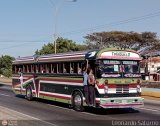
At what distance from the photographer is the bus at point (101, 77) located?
16594 mm

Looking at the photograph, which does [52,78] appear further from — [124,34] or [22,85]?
[124,34]

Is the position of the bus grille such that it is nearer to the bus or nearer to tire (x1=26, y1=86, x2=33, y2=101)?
the bus

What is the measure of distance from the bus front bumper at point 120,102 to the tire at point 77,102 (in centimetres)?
159

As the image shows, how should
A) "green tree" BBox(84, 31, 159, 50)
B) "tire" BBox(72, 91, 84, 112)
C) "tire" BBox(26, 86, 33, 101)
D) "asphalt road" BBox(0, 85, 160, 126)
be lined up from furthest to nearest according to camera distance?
"green tree" BBox(84, 31, 159, 50)
"tire" BBox(26, 86, 33, 101)
"tire" BBox(72, 91, 84, 112)
"asphalt road" BBox(0, 85, 160, 126)

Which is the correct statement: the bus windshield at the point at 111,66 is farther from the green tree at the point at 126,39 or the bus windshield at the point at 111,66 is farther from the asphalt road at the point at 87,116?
the green tree at the point at 126,39

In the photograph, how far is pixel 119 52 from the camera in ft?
56.6

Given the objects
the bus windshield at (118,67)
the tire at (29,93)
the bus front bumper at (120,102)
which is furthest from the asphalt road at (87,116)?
the tire at (29,93)

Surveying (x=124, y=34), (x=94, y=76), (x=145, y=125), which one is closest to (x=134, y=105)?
(x=94, y=76)

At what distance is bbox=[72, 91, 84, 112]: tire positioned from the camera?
17767 mm

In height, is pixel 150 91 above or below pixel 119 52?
below

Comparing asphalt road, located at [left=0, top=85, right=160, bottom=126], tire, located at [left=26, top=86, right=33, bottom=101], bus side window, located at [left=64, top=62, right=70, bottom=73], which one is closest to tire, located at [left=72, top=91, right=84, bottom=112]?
asphalt road, located at [left=0, top=85, right=160, bottom=126]

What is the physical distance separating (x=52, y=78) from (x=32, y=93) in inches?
136

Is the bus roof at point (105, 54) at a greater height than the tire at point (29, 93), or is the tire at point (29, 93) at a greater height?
the bus roof at point (105, 54)

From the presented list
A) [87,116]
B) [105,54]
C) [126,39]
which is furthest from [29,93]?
[126,39]
